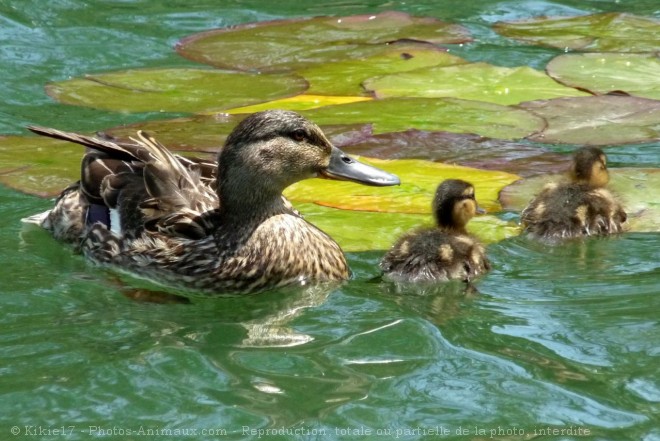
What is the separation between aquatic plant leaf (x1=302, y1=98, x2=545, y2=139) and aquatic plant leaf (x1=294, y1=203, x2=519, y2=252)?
1322 mm

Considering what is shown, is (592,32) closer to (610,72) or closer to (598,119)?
(610,72)

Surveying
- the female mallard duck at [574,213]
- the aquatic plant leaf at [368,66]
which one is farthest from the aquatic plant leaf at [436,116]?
the female mallard duck at [574,213]

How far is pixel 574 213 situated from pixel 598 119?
1704mm

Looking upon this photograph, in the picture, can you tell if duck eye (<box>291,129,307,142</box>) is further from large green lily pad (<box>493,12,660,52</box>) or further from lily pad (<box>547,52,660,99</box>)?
large green lily pad (<box>493,12,660,52</box>)

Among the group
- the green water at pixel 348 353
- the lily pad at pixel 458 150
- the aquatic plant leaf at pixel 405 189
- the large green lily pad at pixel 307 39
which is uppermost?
the large green lily pad at pixel 307 39

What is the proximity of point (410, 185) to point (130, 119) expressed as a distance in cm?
229

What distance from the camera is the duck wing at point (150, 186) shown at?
610 cm

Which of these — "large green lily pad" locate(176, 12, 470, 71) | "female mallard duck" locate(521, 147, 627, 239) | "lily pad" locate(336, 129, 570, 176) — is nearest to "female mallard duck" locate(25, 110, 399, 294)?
"female mallard duck" locate(521, 147, 627, 239)

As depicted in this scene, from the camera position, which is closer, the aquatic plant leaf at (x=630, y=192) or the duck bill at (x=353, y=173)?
the duck bill at (x=353, y=173)

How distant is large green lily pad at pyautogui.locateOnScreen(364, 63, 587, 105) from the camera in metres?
8.47

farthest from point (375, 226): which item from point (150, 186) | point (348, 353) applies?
point (348, 353)

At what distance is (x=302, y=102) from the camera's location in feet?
27.7

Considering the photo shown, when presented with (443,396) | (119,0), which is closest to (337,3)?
(119,0)

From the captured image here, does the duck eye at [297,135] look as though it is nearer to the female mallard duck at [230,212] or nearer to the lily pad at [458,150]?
the female mallard duck at [230,212]
